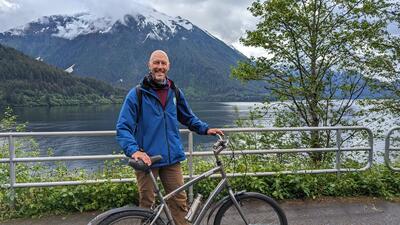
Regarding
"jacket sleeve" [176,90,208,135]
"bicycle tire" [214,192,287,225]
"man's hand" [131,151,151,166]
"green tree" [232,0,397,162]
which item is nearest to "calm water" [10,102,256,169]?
"green tree" [232,0,397,162]

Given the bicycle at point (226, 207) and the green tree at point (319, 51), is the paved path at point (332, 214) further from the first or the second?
the green tree at point (319, 51)

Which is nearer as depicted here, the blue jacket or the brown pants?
the blue jacket

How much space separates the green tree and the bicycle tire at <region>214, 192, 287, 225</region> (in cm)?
795

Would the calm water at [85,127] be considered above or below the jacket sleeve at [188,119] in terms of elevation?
below

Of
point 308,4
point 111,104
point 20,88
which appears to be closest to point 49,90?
point 20,88

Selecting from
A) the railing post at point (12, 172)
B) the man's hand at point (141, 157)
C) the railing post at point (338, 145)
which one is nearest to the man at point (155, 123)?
the man's hand at point (141, 157)

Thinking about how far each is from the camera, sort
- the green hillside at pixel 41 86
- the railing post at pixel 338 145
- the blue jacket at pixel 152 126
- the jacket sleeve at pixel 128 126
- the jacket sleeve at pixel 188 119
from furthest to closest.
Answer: the green hillside at pixel 41 86
the railing post at pixel 338 145
the jacket sleeve at pixel 188 119
the blue jacket at pixel 152 126
the jacket sleeve at pixel 128 126

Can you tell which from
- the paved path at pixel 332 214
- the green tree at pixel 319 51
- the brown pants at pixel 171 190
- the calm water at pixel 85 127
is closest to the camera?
the brown pants at pixel 171 190

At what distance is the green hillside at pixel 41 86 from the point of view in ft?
393

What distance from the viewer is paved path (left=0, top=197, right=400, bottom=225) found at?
4.92m

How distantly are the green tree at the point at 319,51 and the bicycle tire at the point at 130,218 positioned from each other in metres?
8.98

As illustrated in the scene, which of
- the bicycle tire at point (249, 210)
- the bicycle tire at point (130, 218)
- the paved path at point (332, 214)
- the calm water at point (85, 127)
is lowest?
the calm water at point (85, 127)

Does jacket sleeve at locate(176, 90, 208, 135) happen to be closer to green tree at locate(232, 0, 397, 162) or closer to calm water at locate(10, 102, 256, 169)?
calm water at locate(10, 102, 256, 169)

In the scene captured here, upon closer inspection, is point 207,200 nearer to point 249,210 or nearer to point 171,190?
point 171,190
